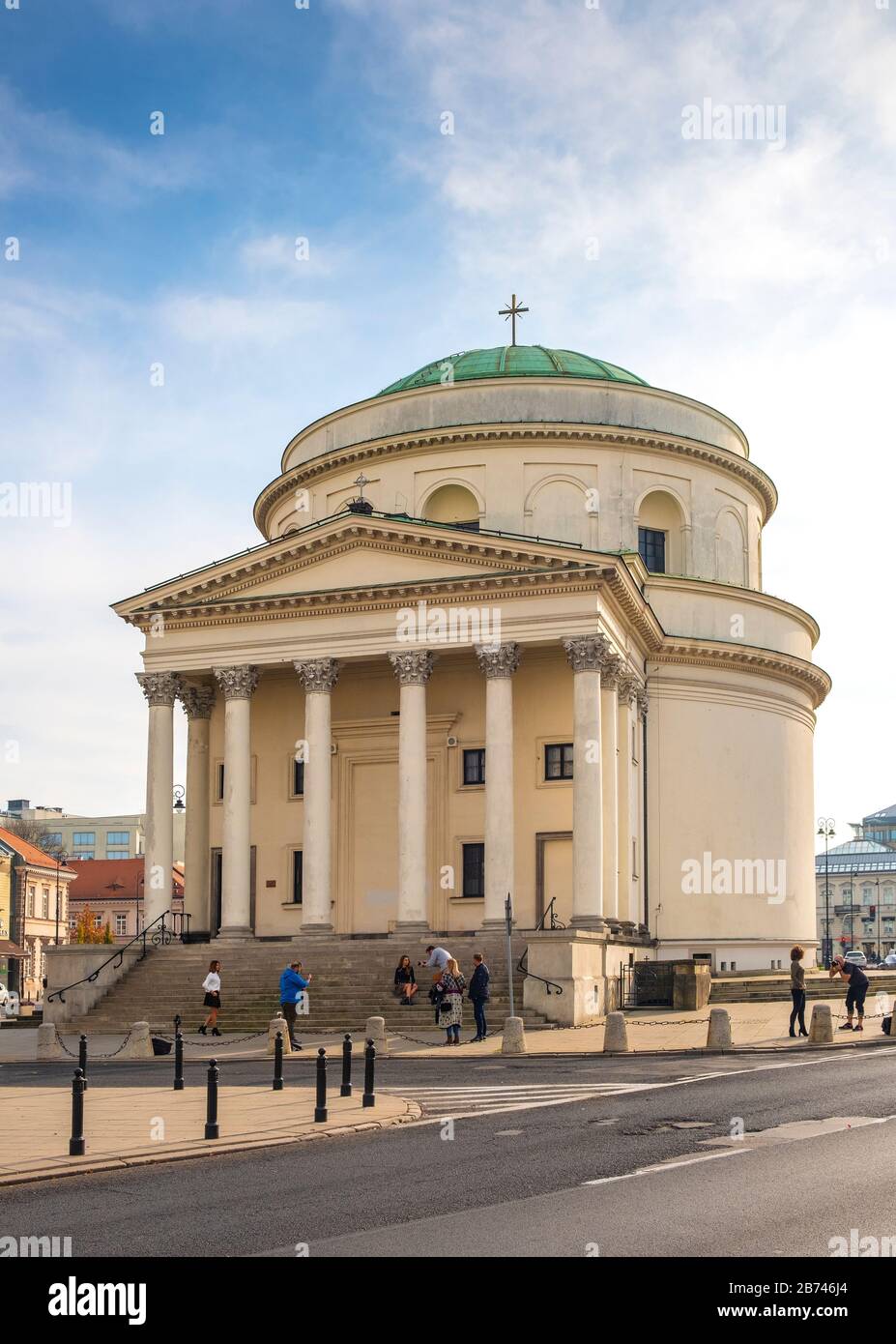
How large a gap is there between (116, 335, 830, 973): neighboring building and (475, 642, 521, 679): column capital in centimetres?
6

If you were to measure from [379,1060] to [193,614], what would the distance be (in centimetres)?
1911

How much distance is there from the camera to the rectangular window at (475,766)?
4541 centimetres

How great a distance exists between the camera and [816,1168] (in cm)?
1391

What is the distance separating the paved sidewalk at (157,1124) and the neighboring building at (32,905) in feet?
276

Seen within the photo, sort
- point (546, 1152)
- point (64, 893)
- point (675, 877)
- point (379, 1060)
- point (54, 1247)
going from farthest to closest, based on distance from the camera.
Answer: point (64, 893)
point (675, 877)
point (379, 1060)
point (546, 1152)
point (54, 1247)

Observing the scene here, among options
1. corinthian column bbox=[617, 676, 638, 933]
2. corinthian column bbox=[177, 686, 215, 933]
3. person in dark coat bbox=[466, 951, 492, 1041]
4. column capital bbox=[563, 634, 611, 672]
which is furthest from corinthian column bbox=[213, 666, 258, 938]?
person in dark coat bbox=[466, 951, 492, 1041]

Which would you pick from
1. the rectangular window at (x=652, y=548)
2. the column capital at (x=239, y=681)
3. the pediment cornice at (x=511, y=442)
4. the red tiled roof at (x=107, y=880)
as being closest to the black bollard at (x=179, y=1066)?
the column capital at (x=239, y=681)

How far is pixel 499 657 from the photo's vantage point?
40.7 m

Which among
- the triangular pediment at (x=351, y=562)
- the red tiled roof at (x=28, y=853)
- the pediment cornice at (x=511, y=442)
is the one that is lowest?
the red tiled roof at (x=28, y=853)

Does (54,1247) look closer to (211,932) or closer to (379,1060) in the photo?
(379,1060)

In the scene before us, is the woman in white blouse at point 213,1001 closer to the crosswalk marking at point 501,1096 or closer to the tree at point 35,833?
the crosswalk marking at point 501,1096

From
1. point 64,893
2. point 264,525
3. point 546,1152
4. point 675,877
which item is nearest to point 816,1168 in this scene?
point 546,1152

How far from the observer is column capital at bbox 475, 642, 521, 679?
40.8 m

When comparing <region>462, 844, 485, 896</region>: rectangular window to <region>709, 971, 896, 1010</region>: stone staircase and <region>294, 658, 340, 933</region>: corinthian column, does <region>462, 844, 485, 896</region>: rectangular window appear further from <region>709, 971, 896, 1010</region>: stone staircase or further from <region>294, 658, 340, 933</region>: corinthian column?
<region>709, 971, 896, 1010</region>: stone staircase
